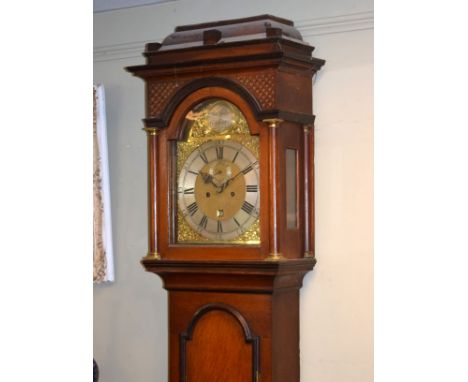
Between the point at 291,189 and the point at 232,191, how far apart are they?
10.3 inches

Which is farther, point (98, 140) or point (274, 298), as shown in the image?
point (98, 140)

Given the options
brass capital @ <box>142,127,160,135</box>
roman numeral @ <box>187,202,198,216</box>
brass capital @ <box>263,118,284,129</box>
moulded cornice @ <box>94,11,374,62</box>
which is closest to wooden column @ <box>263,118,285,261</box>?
brass capital @ <box>263,118,284,129</box>

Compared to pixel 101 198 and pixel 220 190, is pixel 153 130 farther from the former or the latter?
pixel 101 198

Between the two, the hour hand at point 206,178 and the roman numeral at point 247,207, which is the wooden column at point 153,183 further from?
the roman numeral at point 247,207

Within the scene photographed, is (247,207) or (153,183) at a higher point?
(153,183)

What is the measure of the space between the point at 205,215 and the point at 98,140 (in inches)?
42.7

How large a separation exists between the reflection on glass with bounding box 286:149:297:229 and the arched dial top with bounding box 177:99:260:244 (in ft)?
0.51

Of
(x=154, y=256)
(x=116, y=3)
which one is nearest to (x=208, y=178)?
(x=154, y=256)

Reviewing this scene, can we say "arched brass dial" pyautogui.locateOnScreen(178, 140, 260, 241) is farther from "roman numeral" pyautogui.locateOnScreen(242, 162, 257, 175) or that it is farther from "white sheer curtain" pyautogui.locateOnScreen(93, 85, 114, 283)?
"white sheer curtain" pyautogui.locateOnScreen(93, 85, 114, 283)

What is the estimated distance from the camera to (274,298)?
3371mm

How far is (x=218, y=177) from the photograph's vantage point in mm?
3432
